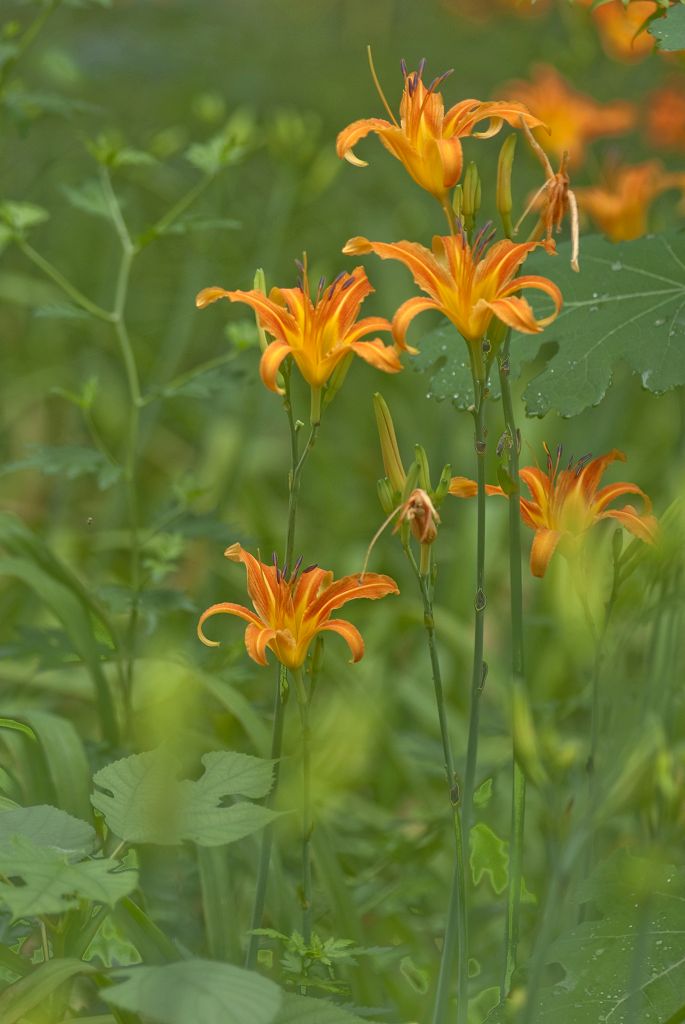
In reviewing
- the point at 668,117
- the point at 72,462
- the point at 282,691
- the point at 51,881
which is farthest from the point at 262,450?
the point at 51,881

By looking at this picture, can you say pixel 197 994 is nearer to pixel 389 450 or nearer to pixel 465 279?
pixel 389 450

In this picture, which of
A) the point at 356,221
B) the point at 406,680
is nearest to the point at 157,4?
the point at 356,221

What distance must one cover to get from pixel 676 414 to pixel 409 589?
0.88 meters

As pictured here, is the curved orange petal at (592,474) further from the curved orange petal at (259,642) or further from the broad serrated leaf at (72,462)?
the broad serrated leaf at (72,462)

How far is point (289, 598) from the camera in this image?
3.59 ft

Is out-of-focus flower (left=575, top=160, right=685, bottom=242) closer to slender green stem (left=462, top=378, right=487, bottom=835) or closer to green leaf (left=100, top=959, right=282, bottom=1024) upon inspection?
slender green stem (left=462, top=378, right=487, bottom=835)

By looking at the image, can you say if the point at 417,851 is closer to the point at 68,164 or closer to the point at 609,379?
the point at 609,379

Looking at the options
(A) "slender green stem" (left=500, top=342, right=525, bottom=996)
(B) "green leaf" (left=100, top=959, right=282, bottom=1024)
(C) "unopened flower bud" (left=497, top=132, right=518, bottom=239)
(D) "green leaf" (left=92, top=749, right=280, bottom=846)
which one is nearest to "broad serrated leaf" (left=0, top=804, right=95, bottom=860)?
(D) "green leaf" (left=92, top=749, right=280, bottom=846)

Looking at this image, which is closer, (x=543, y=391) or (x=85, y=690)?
(x=543, y=391)

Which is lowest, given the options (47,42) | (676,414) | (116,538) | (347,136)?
(116,538)

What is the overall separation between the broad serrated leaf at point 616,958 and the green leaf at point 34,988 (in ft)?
1.19

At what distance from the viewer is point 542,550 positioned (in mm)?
1055

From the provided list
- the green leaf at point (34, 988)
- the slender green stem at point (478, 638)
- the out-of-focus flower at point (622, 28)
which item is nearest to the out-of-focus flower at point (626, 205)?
the out-of-focus flower at point (622, 28)

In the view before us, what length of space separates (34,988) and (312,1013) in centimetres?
21
